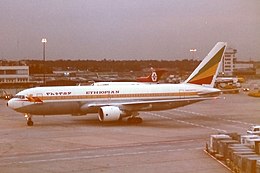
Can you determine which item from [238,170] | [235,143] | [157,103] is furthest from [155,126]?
[238,170]

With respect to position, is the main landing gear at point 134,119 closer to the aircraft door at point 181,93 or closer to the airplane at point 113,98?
the airplane at point 113,98

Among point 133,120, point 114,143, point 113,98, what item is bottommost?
point 114,143

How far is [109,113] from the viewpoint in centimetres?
4581

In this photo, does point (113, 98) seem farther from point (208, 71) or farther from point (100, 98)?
point (208, 71)

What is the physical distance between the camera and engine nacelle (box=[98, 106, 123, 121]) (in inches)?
1800

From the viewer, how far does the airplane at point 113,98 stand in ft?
150

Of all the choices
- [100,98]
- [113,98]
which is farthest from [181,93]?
[100,98]

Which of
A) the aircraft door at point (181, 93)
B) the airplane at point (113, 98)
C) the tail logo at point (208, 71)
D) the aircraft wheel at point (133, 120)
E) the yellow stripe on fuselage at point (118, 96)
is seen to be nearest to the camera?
the airplane at point (113, 98)

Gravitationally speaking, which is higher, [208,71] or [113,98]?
[208,71]

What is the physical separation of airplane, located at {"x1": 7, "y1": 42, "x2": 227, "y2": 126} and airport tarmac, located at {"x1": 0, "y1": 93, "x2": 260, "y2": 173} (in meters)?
1.44

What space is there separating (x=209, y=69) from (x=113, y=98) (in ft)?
37.3

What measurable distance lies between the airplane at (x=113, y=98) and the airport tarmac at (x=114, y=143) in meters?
1.44


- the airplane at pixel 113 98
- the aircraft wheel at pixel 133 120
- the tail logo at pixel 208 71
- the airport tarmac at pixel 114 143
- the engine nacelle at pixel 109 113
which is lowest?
the airport tarmac at pixel 114 143

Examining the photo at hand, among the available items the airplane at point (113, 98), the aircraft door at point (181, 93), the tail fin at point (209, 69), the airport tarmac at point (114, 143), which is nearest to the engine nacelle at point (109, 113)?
the airplane at point (113, 98)
